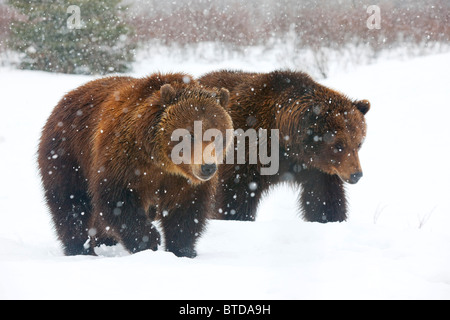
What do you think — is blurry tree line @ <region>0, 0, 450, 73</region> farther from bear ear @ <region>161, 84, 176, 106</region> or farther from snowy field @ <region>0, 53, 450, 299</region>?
bear ear @ <region>161, 84, 176, 106</region>

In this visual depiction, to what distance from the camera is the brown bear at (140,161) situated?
12.8 ft

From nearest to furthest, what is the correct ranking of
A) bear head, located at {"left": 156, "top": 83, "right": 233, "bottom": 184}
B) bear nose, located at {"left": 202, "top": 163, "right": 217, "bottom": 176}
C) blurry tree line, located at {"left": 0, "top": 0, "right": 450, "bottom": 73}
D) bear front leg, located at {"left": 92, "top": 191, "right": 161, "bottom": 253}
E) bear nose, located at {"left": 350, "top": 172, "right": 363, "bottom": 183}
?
1. bear nose, located at {"left": 202, "top": 163, "right": 217, "bottom": 176}
2. bear head, located at {"left": 156, "top": 83, "right": 233, "bottom": 184}
3. bear front leg, located at {"left": 92, "top": 191, "right": 161, "bottom": 253}
4. bear nose, located at {"left": 350, "top": 172, "right": 363, "bottom": 183}
5. blurry tree line, located at {"left": 0, "top": 0, "right": 450, "bottom": 73}

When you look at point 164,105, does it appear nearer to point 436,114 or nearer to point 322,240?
point 322,240

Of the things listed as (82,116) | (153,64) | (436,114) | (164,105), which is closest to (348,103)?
(164,105)

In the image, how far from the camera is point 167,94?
12.8 feet

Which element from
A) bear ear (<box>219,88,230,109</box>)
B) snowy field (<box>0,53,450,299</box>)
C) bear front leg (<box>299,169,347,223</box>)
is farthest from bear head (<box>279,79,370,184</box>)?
bear ear (<box>219,88,230,109</box>)

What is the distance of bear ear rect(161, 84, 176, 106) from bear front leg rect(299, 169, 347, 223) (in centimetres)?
211

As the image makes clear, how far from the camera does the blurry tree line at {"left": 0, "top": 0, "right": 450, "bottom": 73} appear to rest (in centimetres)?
1489

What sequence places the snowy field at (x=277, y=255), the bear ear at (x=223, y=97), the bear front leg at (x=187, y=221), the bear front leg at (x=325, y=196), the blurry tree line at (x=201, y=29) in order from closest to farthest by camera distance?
the snowy field at (x=277, y=255) < the bear ear at (x=223, y=97) < the bear front leg at (x=187, y=221) < the bear front leg at (x=325, y=196) < the blurry tree line at (x=201, y=29)

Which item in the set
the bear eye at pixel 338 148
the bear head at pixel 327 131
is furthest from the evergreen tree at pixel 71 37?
the bear eye at pixel 338 148

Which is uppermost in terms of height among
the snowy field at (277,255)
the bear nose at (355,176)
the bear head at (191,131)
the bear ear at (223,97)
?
the bear ear at (223,97)

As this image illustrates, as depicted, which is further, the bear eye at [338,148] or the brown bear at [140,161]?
the bear eye at [338,148]

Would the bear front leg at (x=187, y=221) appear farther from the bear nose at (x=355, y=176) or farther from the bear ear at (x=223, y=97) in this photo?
the bear nose at (x=355, y=176)

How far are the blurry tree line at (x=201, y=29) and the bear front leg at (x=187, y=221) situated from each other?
35.7ft
